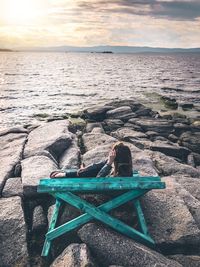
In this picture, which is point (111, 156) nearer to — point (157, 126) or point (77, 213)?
point (77, 213)

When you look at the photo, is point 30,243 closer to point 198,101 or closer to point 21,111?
point 21,111

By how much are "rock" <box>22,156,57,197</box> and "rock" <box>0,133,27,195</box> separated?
636 mm

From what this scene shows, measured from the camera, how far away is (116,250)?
8.44 meters

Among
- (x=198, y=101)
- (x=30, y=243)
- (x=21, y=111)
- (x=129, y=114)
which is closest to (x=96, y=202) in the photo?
(x=30, y=243)

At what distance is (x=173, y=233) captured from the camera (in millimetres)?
9344

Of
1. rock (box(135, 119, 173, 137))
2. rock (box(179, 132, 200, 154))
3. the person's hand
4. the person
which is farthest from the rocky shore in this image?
rock (box(135, 119, 173, 137))

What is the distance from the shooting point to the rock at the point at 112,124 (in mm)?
24434

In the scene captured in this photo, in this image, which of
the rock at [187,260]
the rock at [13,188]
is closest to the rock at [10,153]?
the rock at [13,188]

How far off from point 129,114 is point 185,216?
62.2ft

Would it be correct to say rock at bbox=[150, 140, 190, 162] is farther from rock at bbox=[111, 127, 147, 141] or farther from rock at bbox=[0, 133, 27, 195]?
rock at bbox=[0, 133, 27, 195]

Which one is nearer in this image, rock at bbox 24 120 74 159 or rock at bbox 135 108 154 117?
rock at bbox 24 120 74 159

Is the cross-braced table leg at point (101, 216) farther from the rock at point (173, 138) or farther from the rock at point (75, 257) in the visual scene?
the rock at point (173, 138)

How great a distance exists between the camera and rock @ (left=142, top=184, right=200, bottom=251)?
9195mm

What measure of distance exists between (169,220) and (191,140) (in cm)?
1263
